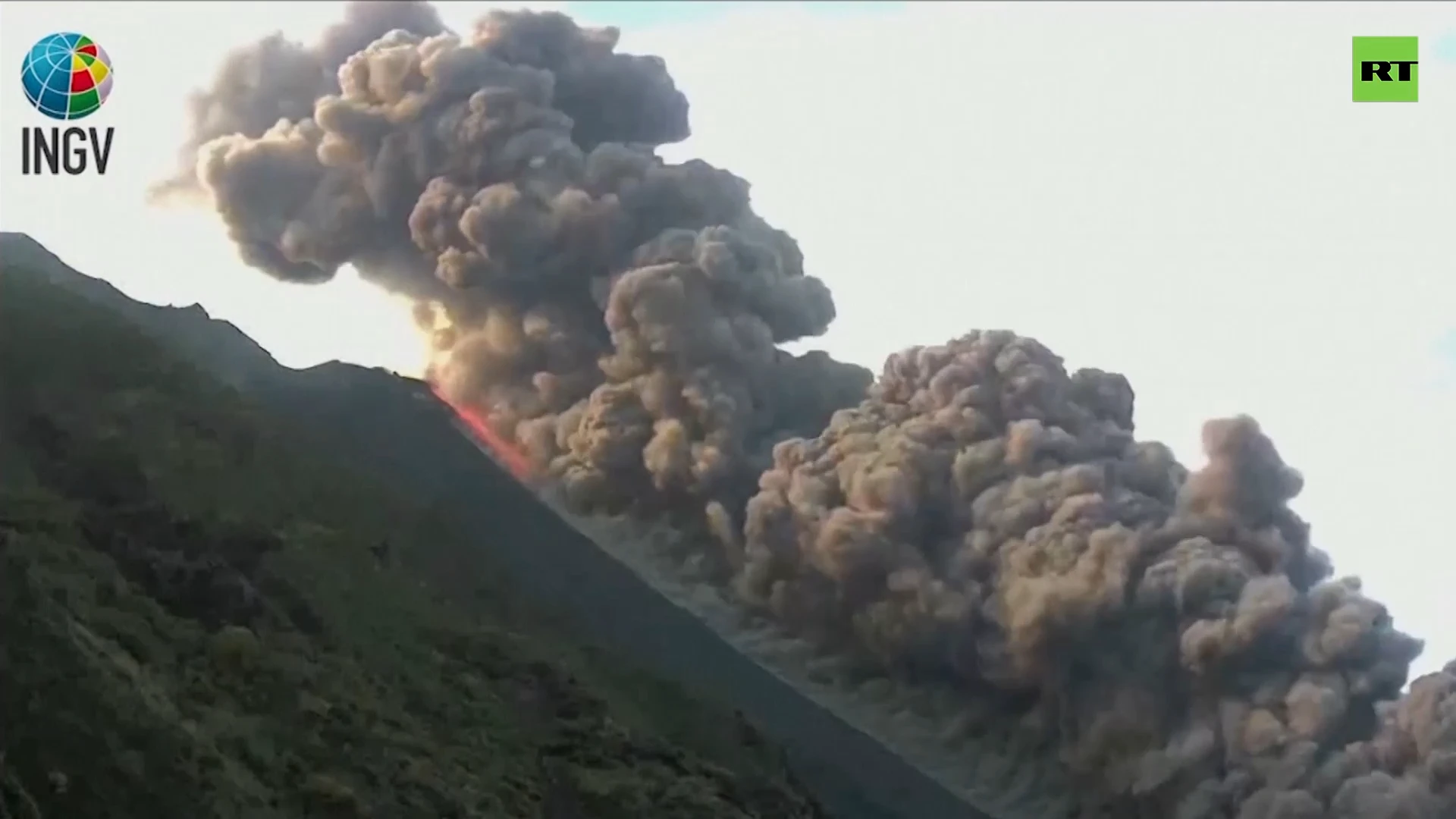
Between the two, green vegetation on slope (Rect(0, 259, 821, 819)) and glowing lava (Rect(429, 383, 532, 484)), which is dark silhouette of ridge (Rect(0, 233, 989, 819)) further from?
green vegetation on slope (Rect(0, 259, 821, 819))

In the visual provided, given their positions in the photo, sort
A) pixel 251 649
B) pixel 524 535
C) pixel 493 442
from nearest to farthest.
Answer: pixel 251 649 → pixel 524 535 → pixel 493 442

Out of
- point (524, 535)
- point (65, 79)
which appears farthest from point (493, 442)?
point (65, 79)

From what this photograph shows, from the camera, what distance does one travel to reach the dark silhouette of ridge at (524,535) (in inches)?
1706

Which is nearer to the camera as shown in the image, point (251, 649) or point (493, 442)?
point (251, 649)

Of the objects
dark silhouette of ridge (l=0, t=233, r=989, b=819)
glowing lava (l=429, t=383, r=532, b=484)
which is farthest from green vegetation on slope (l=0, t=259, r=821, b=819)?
glowing lava (l=429, t=383, r=532, b=484)

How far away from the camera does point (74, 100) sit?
33.2 m

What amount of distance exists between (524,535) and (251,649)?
1884 cm

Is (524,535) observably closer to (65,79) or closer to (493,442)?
(493,442)

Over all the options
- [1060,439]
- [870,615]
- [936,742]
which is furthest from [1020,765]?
[1060,439]

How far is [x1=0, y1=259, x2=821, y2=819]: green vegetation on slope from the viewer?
23.8 meters

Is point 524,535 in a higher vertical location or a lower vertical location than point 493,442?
lower

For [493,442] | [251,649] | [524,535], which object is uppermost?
[493,442]

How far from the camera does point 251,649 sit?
101 feet

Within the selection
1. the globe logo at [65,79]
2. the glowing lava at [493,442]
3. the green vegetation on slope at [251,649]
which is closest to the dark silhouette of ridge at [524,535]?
the glowing lava at [493,442]
